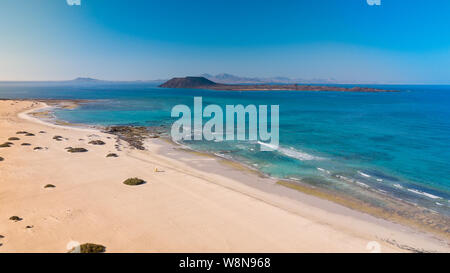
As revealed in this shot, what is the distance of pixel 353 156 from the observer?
32812 millimetres

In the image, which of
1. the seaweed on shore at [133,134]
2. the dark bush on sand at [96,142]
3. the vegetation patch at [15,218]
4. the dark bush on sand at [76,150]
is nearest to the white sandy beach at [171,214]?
the vegetation patch at [15,218]

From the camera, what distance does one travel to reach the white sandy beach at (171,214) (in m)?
13.7

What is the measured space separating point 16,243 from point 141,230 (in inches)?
231

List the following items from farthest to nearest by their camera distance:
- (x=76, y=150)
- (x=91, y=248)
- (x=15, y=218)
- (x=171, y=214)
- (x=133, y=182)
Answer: (x=76, y=150), (x=133, y=182), (x=171, y=214), (x=15, y=218), (x=91, y=248)

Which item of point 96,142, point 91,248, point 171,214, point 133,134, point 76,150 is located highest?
point 133,134

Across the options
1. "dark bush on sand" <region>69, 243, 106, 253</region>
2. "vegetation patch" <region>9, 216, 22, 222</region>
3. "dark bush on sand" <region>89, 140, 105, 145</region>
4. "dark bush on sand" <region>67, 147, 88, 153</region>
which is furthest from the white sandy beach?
"dark bush on sand" <region>89, 140, 105, 145</region>

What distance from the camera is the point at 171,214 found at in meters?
16.8

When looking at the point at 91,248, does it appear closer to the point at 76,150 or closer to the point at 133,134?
the point at 76,150

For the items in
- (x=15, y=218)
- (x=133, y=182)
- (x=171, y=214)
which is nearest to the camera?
(x=15, y=218)

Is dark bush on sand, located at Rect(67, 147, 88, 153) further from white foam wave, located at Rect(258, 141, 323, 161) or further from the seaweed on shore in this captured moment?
white foam wave, located at Rect(258, 141, 323, 161)

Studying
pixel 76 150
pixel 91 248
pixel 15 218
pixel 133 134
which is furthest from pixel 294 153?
pixel 15 218

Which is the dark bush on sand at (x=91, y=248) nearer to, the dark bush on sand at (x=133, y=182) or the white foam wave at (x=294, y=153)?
the dark bush on sand at (x=133, y=182)

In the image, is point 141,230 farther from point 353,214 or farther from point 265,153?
point 265,153
